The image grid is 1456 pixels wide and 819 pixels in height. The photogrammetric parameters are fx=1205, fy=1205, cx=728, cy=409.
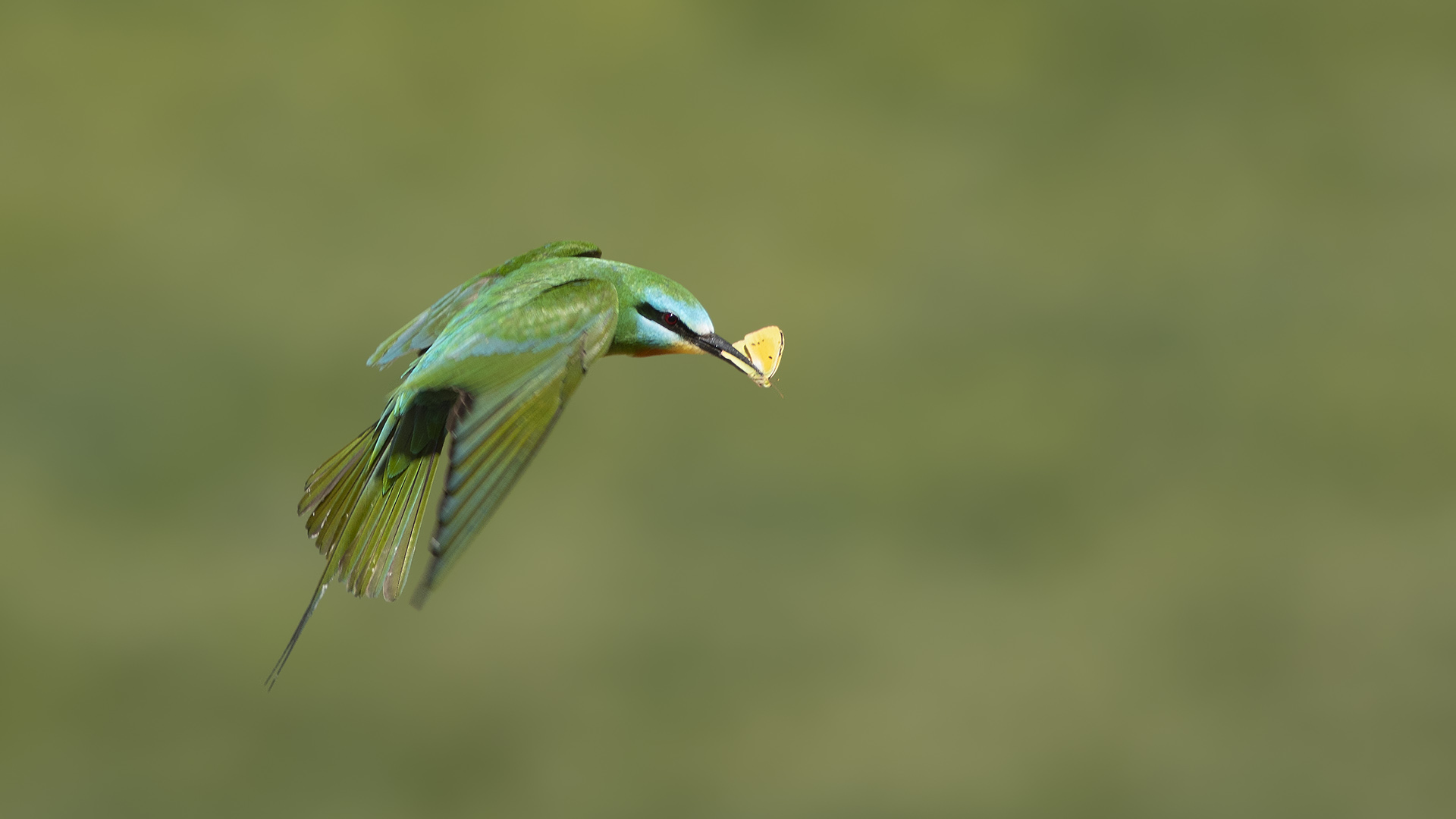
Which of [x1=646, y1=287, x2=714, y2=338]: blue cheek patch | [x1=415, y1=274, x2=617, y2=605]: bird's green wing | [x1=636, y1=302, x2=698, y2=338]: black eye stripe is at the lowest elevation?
[x1=415, y1=274, x2=617, y2=605]: bird's green wing

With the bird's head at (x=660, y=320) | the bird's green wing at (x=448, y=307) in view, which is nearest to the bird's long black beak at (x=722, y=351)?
the bird's head at (x=660, y=320)

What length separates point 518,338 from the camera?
0.61 m

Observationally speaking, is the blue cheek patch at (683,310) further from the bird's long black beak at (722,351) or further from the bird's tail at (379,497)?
the bird's tail at (379,497)

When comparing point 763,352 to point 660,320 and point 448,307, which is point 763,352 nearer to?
point 660,320

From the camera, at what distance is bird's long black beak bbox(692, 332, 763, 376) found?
68 centimetres

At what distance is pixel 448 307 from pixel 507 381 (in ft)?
0.61

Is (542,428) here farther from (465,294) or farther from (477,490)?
(465,294)

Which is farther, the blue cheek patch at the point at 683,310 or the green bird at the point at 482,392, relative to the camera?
the blue cheek patch at the point at 683,310

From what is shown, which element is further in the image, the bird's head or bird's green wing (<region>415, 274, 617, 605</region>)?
the bird's head

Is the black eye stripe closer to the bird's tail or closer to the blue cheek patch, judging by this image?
the blue cheek patch

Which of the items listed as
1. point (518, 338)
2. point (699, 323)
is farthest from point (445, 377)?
point (699, 323)

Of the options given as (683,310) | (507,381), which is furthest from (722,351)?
(507,381)

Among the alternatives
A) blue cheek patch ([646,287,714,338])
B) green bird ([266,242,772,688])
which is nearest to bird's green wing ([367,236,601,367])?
green bird ([266,242,772,688])

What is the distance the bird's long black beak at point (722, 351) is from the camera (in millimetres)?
683
